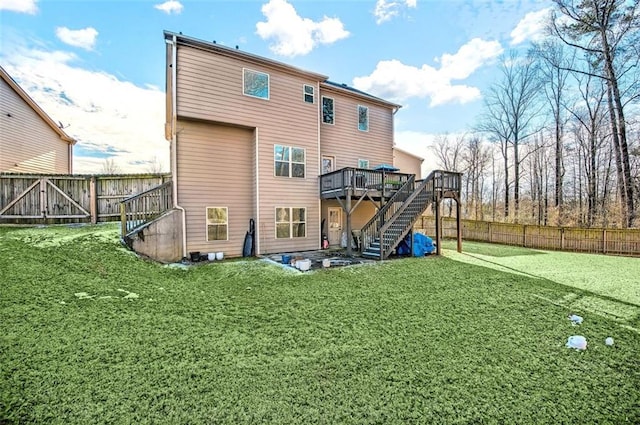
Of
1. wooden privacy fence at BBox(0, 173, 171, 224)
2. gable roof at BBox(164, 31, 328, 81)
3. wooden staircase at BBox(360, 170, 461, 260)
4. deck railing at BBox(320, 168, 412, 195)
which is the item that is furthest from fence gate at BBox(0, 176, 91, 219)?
wooden staircase at BBox(360, 170, 461, 260)

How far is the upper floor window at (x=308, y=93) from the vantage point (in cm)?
1130

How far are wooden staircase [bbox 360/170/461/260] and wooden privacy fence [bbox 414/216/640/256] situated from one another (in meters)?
5.75

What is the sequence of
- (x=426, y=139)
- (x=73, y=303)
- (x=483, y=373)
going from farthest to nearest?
(x=426, y=139) → (x=73, y=303) → (x=483, y=373)

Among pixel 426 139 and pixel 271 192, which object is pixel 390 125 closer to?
pixel 271 192

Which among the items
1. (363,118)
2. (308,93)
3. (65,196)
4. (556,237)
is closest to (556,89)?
(556,237)

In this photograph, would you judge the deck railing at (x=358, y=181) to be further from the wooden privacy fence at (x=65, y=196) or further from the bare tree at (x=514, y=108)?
the bare tree at (x=514, y=108)

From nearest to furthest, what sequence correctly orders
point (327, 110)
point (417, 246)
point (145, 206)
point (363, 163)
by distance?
point (145, 206)
point (417, 246)
point (327, 110)
point (363, 163)

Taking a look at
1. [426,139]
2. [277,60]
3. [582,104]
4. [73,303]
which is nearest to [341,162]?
[277,60]

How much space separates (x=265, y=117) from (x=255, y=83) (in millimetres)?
1305

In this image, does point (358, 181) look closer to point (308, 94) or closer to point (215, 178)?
point (308, 94)

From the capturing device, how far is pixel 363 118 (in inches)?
535

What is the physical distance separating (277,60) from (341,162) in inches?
200

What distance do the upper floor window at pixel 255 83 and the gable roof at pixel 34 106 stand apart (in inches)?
461

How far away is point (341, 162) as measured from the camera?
12883mm
